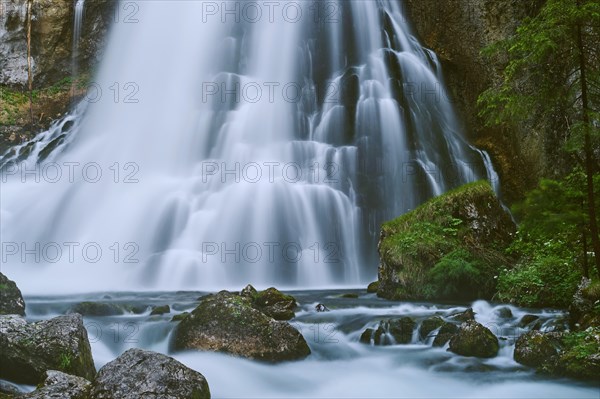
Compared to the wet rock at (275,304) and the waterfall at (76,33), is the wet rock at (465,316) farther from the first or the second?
the waterfall at (76,33)

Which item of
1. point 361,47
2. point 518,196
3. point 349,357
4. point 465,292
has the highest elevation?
point 361,47

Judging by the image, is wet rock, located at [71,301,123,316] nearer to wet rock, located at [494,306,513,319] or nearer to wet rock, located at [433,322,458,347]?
wet rock, located at [433,322,458,347]

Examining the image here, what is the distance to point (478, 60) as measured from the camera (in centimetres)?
1853

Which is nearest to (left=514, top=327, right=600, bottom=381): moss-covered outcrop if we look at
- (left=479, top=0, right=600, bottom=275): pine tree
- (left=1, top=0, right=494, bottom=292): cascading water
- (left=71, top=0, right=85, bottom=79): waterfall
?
(left=479, top=0, right=600, bottom=275): pine tree

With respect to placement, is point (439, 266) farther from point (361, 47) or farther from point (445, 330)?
point (361, 47)

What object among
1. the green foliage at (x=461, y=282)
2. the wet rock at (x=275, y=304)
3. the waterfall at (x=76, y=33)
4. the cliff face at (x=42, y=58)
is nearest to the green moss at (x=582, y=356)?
the green foliage at (x=461, y=282)

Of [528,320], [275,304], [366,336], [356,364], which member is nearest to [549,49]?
[528,320]

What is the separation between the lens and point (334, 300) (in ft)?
36.0

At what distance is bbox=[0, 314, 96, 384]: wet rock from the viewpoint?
6094 mm

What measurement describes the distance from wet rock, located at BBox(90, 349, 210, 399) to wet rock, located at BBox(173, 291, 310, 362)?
185 centimetres

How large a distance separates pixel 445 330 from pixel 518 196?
931cm

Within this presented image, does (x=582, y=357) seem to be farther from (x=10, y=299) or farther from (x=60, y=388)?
(x=10, y=299)

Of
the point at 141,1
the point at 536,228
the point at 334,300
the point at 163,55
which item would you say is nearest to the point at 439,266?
the point at 334,300

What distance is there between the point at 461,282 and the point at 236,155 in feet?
30.1
